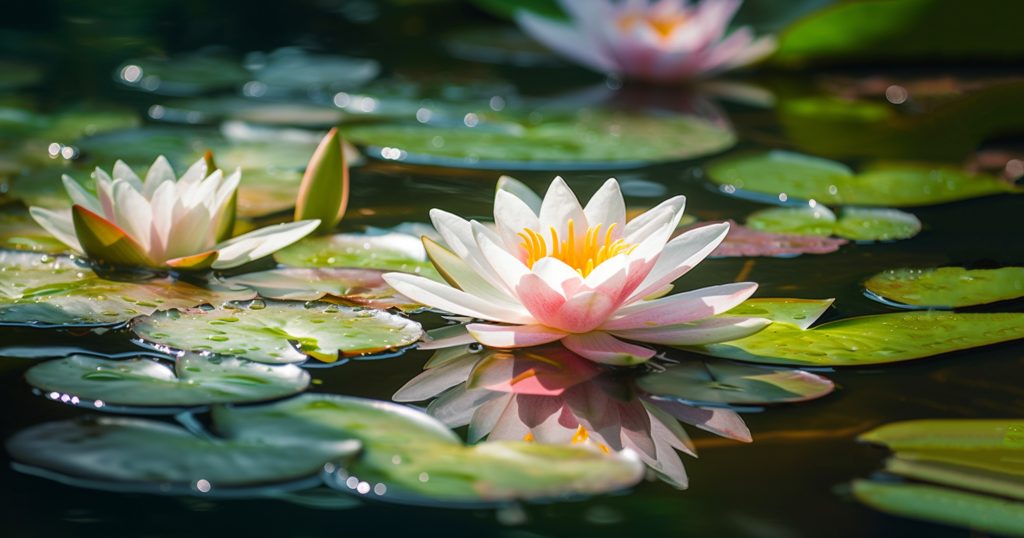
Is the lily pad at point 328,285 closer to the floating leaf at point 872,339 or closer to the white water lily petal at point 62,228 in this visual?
the white water lily petal at point 62,228

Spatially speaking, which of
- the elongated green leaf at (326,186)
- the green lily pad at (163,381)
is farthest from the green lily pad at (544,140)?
the green lily pad at (163,381)

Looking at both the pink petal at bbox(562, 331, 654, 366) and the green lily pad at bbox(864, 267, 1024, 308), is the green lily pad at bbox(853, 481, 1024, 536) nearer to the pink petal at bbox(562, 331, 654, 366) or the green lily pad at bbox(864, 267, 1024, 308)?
the pink petal at bbox(562, 331, 654, 366)

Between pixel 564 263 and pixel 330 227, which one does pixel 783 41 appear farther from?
pixel 564 263

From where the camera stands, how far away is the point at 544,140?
8.01 feet

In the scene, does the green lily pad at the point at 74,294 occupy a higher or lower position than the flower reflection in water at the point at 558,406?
higher

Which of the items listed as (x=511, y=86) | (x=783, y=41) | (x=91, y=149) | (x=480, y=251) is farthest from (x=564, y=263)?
(x=783, y=41)

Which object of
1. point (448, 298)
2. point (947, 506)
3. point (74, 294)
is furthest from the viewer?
point (74, 294)

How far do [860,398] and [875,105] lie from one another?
6.25 feet

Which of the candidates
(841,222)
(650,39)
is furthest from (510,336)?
(650,39)

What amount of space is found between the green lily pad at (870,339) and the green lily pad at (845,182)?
636 mm

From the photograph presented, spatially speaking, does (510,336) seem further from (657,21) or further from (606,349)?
(657,21)

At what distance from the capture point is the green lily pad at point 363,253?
165 centimetres

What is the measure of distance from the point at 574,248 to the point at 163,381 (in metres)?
0.49

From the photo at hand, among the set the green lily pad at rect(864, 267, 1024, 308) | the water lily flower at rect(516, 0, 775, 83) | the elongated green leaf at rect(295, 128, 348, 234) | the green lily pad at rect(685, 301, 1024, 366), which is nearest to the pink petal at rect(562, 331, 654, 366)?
the green lily pad at rect(685, 301, 1024, 366)
